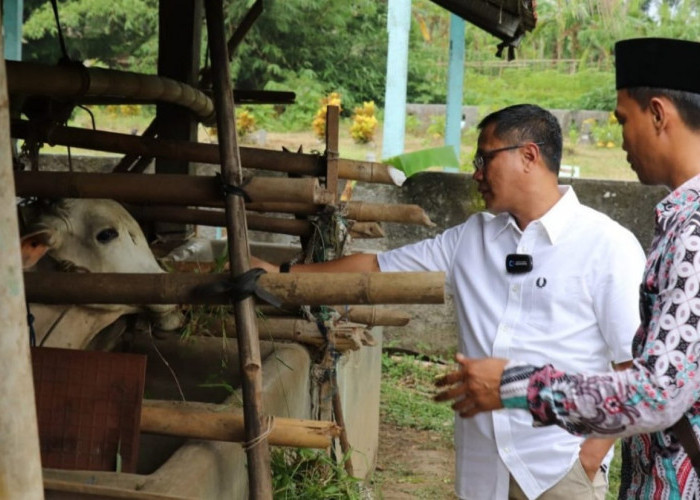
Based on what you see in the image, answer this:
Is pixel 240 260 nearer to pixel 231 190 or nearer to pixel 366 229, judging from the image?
pixel 231 190

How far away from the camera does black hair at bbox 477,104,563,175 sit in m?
2.87

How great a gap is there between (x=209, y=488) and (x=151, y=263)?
1.13m

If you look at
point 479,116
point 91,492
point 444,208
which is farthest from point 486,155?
point 479,116

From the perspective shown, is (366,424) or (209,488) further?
(366,424)

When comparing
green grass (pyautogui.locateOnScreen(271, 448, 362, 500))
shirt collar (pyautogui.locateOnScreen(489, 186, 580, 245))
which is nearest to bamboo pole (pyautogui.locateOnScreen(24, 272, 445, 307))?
shirt collar (pyautogui.locateOnScreen(489, 186, 580, 245))

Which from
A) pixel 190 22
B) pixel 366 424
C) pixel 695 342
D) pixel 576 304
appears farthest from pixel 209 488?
pixel 366 424

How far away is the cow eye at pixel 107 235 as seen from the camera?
336 centimetres

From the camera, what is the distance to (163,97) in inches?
139

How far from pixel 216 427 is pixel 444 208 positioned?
5244mm

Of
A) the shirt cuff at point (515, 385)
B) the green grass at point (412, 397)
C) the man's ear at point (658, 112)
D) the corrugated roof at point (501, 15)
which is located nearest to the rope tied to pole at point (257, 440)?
the shirt cuff at point (515, 385)

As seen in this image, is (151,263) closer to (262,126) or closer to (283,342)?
(283,342)

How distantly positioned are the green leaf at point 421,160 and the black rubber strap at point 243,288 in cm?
373

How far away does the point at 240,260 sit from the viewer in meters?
2.59

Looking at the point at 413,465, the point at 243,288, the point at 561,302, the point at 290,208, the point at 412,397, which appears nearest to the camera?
the point at 243,288
